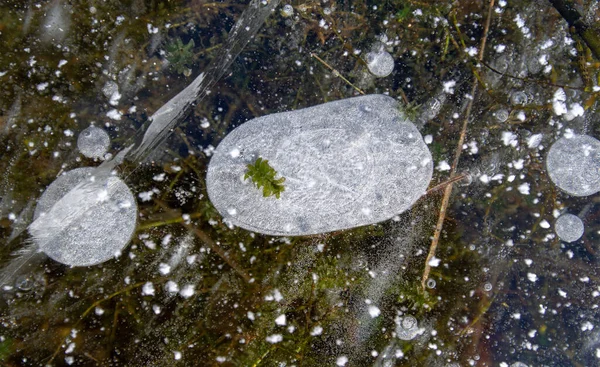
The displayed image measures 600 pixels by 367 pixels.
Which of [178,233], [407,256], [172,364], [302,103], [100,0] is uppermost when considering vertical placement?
[100,0]

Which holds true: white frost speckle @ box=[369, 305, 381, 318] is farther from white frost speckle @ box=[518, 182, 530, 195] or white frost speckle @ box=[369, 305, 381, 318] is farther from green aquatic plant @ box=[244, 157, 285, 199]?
white frost speckle @ box=[518, 182, 530, 195]

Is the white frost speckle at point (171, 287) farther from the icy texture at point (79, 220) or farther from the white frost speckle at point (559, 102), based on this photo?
the white frost speckle at point (559, 102)

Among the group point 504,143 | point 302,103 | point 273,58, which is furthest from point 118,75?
point 504,143

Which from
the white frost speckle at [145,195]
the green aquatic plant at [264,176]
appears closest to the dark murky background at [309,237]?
the white frost speckle at [145,195]

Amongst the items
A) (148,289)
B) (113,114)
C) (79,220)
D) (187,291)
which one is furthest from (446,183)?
(79,220)

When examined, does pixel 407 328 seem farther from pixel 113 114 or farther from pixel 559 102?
pixel 113 114

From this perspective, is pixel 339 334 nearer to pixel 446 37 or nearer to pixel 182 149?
pixel 182 149

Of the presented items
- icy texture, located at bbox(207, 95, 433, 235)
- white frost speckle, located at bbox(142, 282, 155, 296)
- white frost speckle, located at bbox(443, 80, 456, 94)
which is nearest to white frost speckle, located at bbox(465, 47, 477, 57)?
white frost speckle, located at bbox(443, 80, 456, 94)
